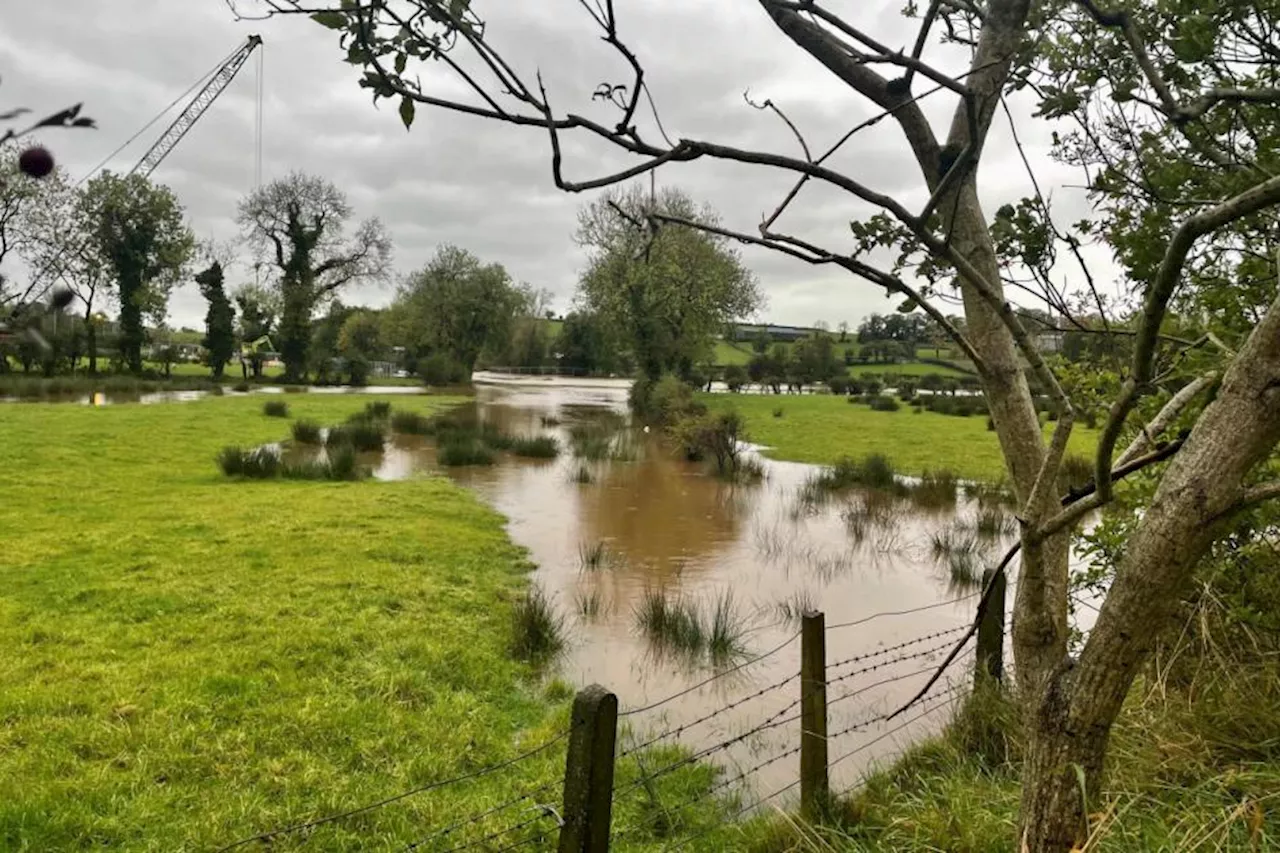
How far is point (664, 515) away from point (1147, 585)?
37.1 feet

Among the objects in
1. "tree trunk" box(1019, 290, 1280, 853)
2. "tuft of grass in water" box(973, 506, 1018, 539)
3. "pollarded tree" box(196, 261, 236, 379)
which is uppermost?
"pollarded tree" box(196, 261, 236, 379)

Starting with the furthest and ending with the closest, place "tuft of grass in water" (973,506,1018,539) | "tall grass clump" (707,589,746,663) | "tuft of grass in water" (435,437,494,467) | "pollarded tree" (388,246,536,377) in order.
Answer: "pollarded tree" (388,246,536,377)
"tuft of grass in water" (435,437,494,467)
"tuft of grass in water" (973,506,1018,539)
"tall grass clump" (707,589,746,663)

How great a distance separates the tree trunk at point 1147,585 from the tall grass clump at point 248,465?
13.9 metres

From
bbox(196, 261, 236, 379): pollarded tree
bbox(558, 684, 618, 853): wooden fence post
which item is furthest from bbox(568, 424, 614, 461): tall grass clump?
bbox(196, 261, 236, 379): pollarded tree

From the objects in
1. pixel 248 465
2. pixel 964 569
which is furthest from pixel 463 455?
pixel 964 569

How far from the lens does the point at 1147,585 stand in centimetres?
138

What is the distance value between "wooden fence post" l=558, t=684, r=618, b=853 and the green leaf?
1.86 m

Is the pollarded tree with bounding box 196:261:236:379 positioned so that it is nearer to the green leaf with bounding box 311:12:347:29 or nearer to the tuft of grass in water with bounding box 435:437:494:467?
the tuft of grass in water with bounding box 435:437:494:467

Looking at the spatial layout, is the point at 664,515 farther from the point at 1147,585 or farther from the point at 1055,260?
the point at 1147,585

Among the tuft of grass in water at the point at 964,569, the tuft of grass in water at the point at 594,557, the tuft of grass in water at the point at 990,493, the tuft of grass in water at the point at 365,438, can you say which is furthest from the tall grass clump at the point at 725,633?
the tuft of grass in water at the point at 365,438

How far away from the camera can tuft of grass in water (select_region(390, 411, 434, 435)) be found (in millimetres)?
22062

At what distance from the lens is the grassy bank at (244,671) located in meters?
3.83

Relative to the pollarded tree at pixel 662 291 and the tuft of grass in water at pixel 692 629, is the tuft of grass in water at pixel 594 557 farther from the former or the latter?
the pollarded tree at pixel 662 291

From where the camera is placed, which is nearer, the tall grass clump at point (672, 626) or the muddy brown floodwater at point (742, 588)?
the muddy brown floodwater at point (742, 588)
